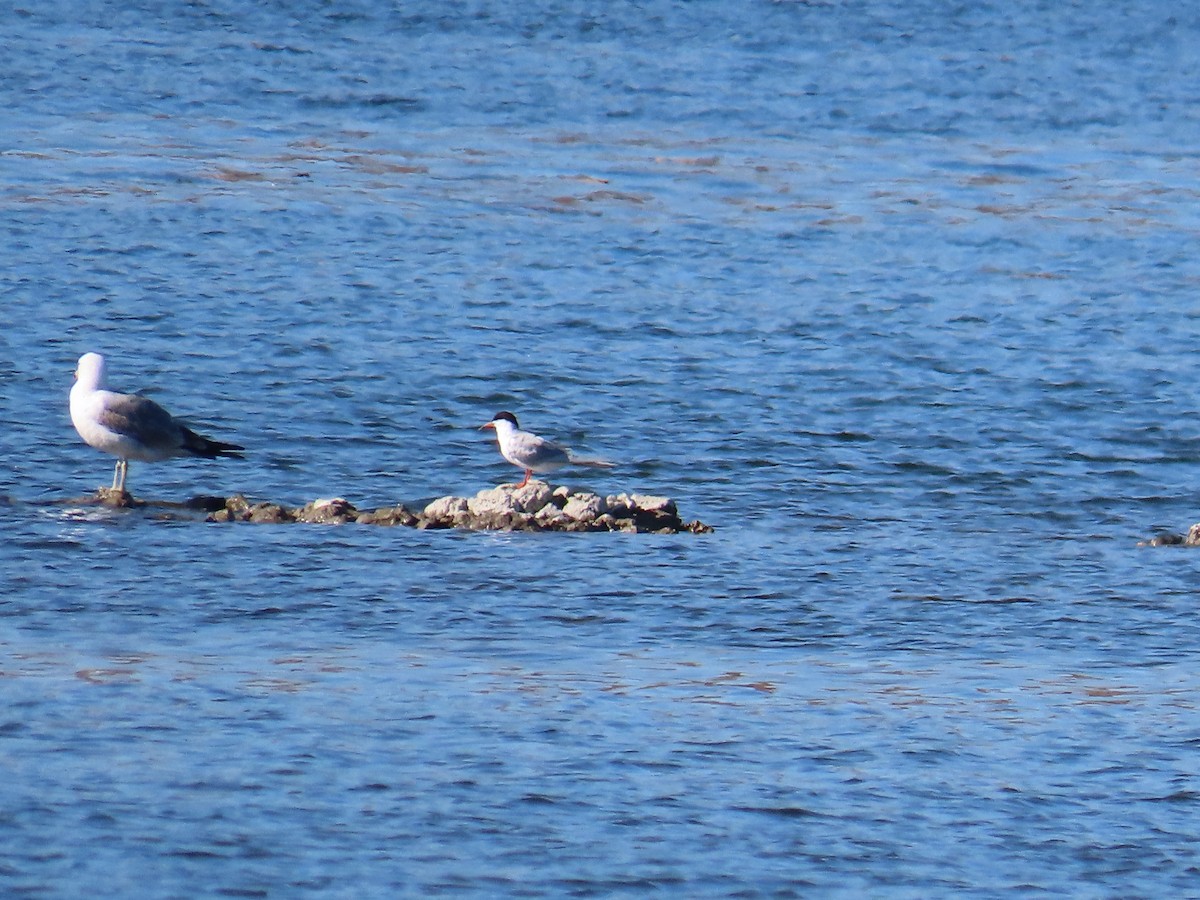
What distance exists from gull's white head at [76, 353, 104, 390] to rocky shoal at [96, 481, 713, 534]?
109cm

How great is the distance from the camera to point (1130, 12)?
148 feet

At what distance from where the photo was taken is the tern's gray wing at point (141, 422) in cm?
1365

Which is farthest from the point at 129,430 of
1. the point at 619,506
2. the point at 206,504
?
the point at 619,506

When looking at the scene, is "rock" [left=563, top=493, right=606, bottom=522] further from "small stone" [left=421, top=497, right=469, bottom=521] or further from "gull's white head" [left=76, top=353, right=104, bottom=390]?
"gull's white head" [left=76, top=353, right=104, bottom=390]

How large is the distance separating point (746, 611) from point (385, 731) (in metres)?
3.25

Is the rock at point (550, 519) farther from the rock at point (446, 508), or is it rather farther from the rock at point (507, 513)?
the rock at point (446, 508)

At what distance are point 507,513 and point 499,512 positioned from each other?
0.17 feet

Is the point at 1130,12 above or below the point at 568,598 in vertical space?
above

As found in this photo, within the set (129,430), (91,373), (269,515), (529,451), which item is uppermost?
(91,373)

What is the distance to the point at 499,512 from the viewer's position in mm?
13086

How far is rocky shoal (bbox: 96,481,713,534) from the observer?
13.0 metres

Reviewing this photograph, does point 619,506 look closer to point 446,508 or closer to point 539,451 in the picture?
point 446,508

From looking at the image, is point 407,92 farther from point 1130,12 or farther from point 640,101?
point 1130,12

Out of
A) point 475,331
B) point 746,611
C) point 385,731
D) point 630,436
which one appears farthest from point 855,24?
point 385,731
